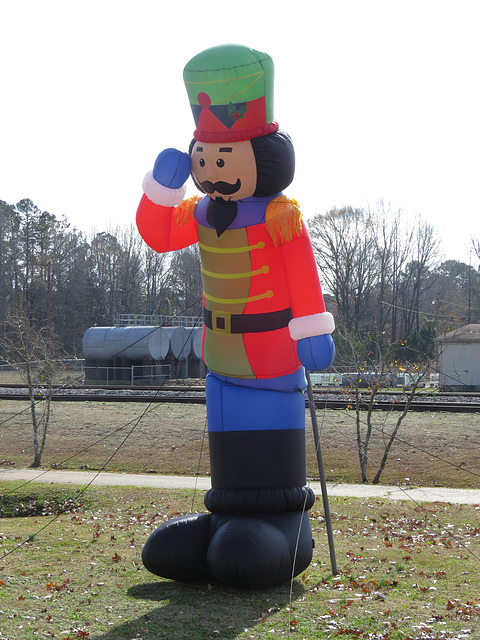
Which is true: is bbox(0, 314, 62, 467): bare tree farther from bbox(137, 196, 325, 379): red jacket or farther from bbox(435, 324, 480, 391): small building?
bbox(435, 324, 480, 391): small building

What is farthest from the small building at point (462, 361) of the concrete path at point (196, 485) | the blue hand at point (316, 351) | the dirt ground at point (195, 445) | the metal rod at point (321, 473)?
the blue hand at point (316, 351)

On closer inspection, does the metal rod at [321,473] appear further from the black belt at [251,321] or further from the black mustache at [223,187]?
the black mustache at [223,187]

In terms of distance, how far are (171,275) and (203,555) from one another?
46475 millimetres

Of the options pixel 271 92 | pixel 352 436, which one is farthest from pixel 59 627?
pixel 352 436

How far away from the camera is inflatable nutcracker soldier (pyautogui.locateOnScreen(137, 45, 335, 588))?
19.0 feet

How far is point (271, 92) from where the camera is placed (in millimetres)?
5961

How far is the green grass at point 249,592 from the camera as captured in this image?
506cm

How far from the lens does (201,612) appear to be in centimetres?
538

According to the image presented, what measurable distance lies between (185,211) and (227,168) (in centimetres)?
83

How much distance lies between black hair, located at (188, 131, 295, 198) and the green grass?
3261 mm

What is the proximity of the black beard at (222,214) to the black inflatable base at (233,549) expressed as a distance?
2.43 m

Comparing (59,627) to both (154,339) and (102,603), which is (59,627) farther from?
(154,339)

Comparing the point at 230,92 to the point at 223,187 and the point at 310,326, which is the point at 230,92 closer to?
the point at 223,187

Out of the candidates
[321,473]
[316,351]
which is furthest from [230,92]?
[321,473]
